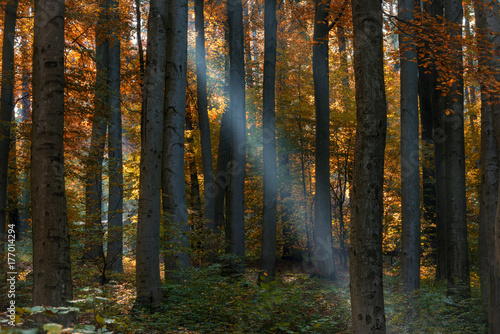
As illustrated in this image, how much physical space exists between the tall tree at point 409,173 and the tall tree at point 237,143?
4.52m

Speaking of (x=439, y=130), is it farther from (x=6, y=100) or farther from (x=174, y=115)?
(x=6, y=100)

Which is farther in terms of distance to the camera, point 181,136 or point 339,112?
point 339,112

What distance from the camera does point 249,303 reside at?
716 centimetres

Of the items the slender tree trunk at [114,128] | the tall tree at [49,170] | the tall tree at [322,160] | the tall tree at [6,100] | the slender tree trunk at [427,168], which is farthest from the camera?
the slender tree trunk at [427,168]

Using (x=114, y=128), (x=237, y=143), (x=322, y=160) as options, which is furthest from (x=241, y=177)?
(x=114, y=128)

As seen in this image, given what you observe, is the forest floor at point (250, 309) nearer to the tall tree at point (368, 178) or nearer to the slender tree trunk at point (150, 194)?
the slender tree trunk at point (150, 194)

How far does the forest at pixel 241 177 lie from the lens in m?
4.55

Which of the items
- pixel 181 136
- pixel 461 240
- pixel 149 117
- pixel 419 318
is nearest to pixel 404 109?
pixel 461 240

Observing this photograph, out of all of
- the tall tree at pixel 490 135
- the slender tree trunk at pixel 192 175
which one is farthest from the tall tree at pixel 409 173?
Result: the slender tree trunk at pixel 192 175

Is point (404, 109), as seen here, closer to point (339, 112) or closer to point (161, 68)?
point (161, 68)

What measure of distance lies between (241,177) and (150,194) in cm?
560

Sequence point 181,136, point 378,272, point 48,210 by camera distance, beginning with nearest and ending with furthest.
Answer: point 48,210 → point 378,272 → point 181,136

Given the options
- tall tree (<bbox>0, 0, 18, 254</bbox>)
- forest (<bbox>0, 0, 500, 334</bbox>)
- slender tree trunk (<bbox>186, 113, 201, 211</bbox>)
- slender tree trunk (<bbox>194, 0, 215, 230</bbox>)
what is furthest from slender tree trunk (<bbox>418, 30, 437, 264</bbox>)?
tall tree (<bbox>0, 0, 18, 254</bbox>)

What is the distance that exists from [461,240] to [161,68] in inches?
293
